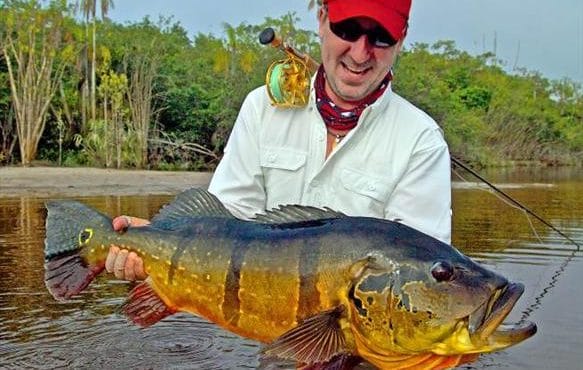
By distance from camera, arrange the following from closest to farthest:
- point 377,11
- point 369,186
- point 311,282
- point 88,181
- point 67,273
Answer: point 311,282, point 377,11, point 67,273, point 369,186, point 88,181

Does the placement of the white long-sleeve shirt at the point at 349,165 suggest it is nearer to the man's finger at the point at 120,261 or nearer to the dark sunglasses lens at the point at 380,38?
the dark sunglasses lens at the point at 380,38

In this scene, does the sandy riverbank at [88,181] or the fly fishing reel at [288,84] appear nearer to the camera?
the fly fishing reel at [288,84]

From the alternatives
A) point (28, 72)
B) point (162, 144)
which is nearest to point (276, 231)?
point (28, 72)

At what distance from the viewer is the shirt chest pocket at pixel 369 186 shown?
360cm

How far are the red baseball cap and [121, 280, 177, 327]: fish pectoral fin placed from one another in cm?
145

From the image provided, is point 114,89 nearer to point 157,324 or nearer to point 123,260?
point 157,324

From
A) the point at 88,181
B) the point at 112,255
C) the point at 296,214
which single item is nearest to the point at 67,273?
the point at 112,255

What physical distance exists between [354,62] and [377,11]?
0.24 meters

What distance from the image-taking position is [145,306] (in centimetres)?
348

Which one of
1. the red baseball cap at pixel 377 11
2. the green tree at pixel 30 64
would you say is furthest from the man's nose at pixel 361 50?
the green tree at pixel 30 64

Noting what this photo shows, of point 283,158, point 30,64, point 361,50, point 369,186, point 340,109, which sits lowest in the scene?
point 369,186

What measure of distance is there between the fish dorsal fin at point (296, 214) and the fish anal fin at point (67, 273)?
0.84 m

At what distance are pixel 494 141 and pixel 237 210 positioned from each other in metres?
57.7

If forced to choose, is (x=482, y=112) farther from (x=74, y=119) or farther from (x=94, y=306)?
(x=94, y=306)
